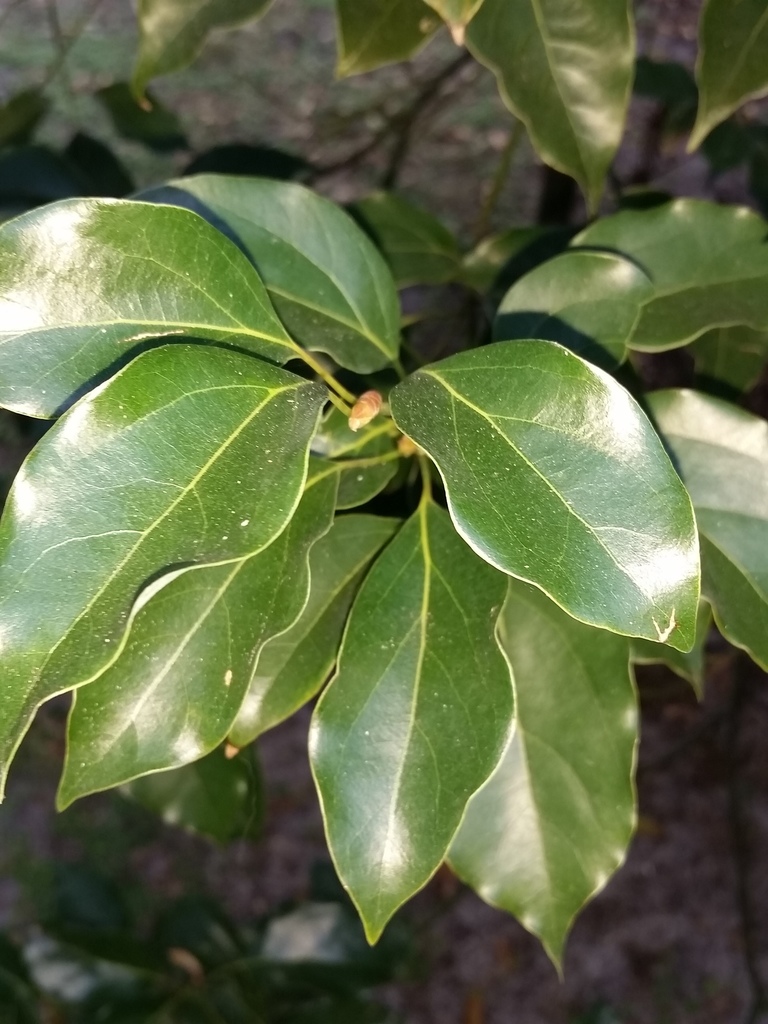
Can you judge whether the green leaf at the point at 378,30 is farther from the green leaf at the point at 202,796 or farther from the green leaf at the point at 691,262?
the green leaf at the point at 202,796

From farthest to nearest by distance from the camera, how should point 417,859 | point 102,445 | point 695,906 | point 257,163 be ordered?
point 695,906, point 257,163, point 417,859, point 102,445

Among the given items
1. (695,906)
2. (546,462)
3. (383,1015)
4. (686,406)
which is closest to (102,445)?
(546,462)

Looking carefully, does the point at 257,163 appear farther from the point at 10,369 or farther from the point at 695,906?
the point at 695,906

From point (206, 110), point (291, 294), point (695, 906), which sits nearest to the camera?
point (291, 294)

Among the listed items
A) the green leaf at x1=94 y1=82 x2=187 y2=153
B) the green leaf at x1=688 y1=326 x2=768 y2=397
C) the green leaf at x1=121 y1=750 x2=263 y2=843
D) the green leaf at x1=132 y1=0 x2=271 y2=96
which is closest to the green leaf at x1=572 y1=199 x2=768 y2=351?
the green leaf at x1=688 y1=326 x2=768 y2=397

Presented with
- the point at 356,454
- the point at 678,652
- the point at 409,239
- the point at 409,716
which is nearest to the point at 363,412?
the point at 356,454

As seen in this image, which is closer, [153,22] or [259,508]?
[259,508]

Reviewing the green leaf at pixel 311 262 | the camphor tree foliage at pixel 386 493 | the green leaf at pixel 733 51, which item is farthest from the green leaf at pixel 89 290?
the green leaf at pixel 733 51

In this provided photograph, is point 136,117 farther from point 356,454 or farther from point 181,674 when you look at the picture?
point 181,674
